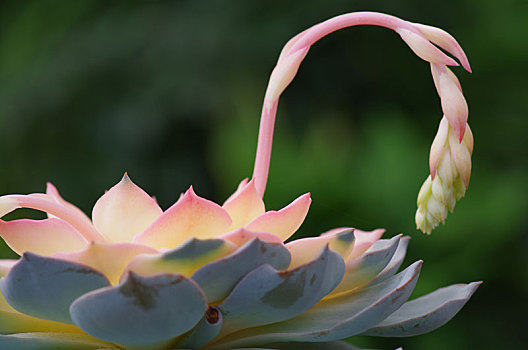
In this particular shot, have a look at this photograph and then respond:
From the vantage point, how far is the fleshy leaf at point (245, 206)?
44cm

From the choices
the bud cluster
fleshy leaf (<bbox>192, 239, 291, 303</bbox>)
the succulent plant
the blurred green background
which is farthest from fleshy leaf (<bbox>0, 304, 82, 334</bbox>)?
the blurred green background

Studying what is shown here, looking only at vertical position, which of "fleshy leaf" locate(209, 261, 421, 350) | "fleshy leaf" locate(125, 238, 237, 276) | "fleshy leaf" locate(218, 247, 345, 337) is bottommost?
"fleshy leaf" locate(209, 261, 421, 350)

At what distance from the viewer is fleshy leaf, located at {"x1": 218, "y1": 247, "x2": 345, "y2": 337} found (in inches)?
14.7

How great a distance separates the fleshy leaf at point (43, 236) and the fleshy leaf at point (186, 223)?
4cm

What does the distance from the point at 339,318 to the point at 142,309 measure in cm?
13

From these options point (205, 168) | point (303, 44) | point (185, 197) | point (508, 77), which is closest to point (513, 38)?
point (508, 77)

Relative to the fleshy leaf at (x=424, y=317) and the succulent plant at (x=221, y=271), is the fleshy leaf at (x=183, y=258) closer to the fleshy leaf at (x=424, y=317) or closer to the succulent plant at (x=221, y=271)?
the succulent plant at (x=221, y=271)

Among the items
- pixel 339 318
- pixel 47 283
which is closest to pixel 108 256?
pixel 47 283

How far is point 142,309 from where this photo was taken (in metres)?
0.35

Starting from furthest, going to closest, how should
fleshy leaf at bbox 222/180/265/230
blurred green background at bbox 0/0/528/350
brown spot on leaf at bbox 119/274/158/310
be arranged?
blurred green background at bbox 0/0/528/350
fleshy leaf at bbox 222/180/265/230
brown spot on leaf at bbox 119/274/158/310

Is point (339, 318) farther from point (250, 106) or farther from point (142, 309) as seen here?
point (250, 106)

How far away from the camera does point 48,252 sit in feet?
1.38

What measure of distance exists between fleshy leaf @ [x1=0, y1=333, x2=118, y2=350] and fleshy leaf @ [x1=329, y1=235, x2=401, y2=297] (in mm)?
154

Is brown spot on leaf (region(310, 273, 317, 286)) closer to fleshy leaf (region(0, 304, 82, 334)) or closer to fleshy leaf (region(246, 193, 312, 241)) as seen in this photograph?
fleshy leaf (region(246, 193, 312, 241))
